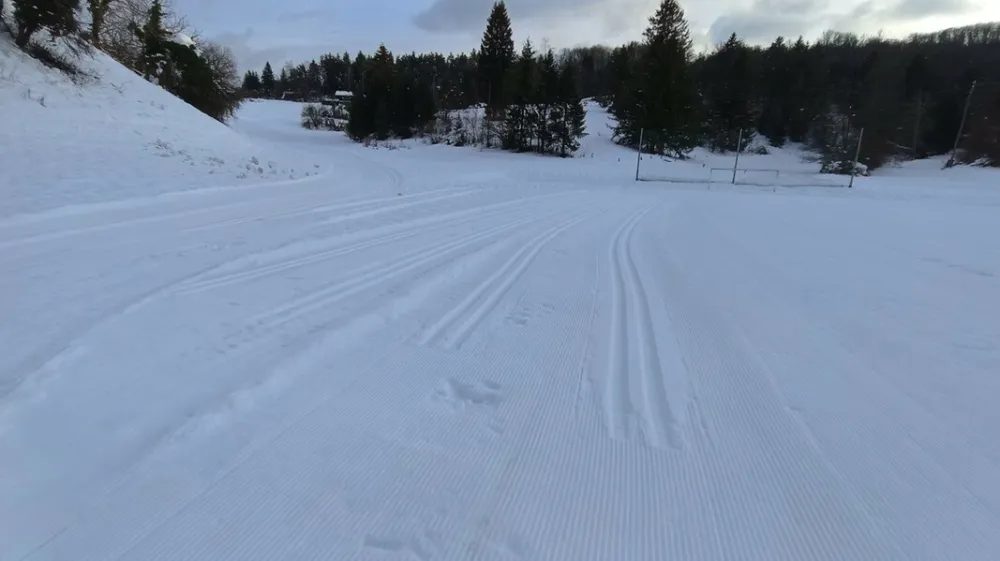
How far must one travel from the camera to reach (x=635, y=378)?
366cm

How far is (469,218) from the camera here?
33.6 feet

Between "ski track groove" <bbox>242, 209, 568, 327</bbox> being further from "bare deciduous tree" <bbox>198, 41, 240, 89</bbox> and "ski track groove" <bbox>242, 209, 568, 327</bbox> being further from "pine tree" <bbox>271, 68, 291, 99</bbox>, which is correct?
"pine tree" <bbox>271, 68, 291, 99</bbox>

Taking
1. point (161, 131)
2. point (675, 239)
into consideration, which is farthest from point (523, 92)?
point (675, 239)

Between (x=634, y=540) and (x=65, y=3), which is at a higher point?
(x=65, y=3)

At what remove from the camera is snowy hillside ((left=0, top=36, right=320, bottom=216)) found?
8298 millimetres

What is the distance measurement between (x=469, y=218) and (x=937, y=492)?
336 inches

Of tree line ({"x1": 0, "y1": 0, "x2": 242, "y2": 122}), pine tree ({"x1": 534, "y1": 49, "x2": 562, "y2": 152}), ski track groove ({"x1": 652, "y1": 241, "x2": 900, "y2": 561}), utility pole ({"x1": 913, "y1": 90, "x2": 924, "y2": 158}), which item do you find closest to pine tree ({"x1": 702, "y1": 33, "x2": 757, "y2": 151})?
utility pole ({"x1": 913, "y1": 90, "x2": 924, "y2": 158})

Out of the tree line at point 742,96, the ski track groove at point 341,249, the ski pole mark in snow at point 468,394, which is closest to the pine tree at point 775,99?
the tree line at point 742,96

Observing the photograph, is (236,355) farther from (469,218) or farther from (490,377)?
(469,218)

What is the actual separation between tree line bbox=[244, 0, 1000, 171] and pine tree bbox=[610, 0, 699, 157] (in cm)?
10

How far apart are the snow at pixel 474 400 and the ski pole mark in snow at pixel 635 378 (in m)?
0.02

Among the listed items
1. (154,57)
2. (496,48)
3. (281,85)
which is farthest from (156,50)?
(281,85)

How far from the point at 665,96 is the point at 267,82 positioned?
103m

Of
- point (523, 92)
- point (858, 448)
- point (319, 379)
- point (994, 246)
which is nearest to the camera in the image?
point (858, 448)
